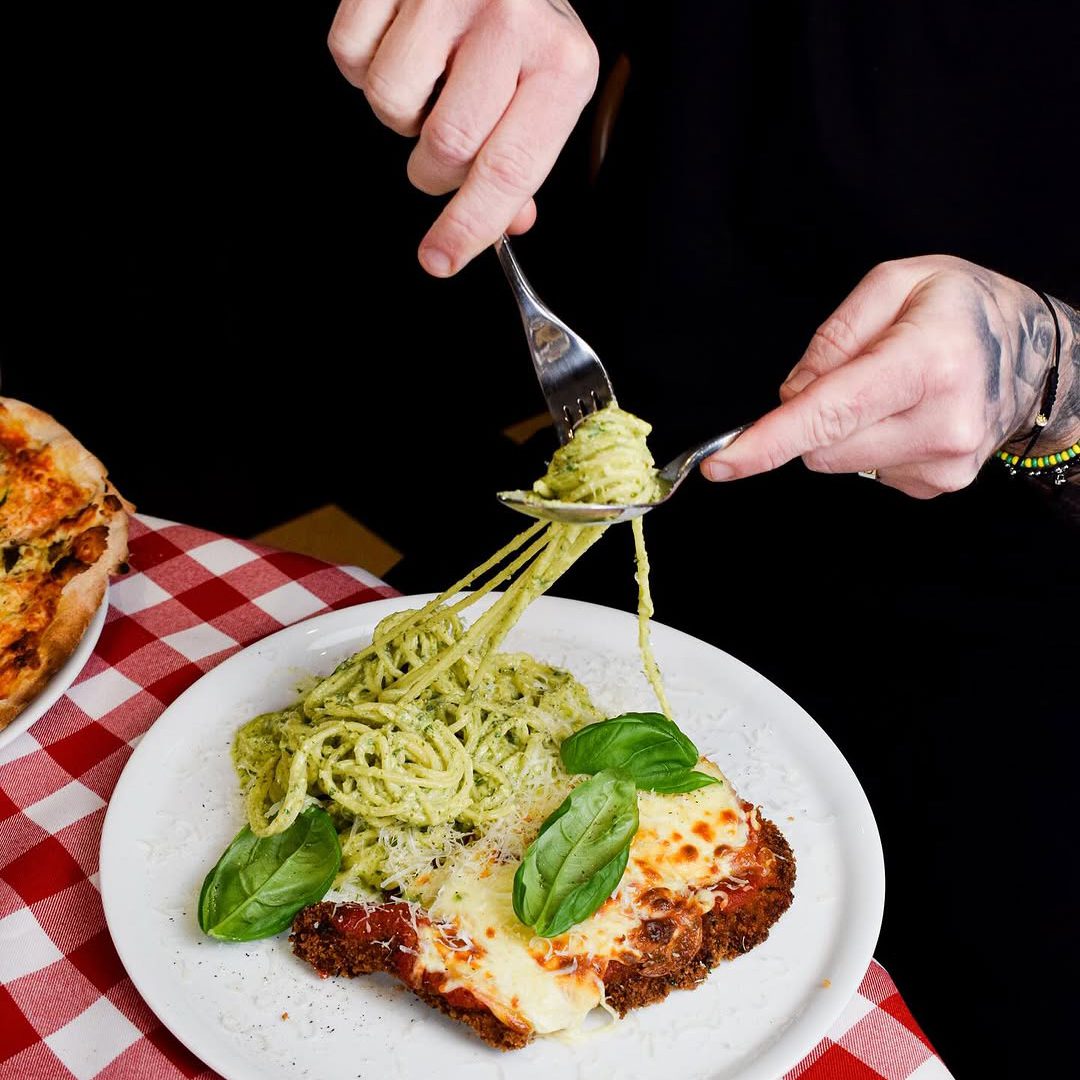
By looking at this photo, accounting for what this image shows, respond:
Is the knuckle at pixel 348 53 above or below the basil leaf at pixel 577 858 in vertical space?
above

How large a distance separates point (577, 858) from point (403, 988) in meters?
0.33

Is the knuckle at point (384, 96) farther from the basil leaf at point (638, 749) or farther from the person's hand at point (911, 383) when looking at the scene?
the basil leaf at point (638, 749)

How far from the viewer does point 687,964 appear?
1.68 m

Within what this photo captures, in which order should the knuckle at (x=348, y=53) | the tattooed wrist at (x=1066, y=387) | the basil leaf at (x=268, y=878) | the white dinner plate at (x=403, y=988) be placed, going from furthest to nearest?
the tattooed wrist at (x=1066, y=387) → the knuckle at (x=348, y=53) → the basil leaf at (x=268, y=878) → the white dinner plate at (x=403, y=988)

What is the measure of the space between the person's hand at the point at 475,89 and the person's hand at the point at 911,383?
0.53 m

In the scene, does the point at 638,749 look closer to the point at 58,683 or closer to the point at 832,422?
the point at 832,422

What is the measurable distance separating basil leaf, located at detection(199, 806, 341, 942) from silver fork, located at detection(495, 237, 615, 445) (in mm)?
781

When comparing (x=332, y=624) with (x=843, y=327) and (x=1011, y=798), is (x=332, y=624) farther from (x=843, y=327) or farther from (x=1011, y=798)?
(x=1011, y=798)

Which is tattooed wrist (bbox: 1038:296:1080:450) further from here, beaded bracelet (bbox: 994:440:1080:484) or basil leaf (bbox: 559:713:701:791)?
basil leaf (bbox: 559:713:701:791)

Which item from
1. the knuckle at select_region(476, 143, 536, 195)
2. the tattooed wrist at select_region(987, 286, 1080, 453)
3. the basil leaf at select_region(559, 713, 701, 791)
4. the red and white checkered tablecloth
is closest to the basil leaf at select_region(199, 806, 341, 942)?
the red and white checkered tablecloth

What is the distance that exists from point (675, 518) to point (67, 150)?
350 cm

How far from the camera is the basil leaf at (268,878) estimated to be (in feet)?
5.49

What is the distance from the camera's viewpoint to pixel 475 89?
1702mm

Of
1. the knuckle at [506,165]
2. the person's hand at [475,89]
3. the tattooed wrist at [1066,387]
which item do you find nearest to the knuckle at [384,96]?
the person's hand at [475,89]
